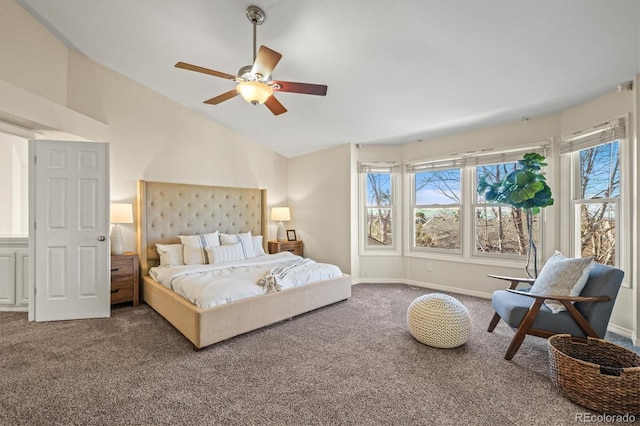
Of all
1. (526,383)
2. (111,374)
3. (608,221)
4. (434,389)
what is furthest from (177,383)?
(608,221)

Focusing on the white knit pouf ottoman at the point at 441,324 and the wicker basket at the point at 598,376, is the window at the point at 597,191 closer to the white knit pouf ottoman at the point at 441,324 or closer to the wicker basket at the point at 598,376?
the wicker basket at the point at 598,376

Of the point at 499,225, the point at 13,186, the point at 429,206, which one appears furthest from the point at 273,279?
the point at 13,186

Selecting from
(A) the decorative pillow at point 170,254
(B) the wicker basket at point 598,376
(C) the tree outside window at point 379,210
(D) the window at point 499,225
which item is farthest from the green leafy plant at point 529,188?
(A) the decorative pillow at point 170,254

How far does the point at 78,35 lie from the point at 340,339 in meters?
4.36

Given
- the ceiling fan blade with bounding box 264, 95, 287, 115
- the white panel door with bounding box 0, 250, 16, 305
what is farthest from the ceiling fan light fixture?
the white panel door with bounding box 0, 250, 16, 305

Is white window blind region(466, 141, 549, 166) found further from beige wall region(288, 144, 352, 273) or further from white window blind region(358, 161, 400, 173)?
beige wall region(288, 144, 352, 273)

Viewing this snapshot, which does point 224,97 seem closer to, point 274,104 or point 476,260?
point 274,104

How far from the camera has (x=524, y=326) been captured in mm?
2230

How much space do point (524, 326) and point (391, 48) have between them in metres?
2.66

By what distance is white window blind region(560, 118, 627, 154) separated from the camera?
9.04 ft

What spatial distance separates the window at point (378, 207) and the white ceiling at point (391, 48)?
1.14 m

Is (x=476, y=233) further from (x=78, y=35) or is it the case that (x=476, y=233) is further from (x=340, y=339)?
(x=78, y=35)

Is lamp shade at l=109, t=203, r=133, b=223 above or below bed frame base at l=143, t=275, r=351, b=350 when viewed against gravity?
above

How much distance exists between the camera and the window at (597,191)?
2.88 m
